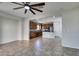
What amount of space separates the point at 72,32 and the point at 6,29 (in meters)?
4.92

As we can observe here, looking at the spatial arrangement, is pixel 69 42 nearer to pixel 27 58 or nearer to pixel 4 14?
pixel 4 14

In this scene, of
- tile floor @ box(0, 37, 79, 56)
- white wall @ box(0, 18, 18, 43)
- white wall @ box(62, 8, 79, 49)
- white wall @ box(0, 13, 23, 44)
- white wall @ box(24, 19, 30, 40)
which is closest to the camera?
tile floor @ box(0, 37, 79, 56)

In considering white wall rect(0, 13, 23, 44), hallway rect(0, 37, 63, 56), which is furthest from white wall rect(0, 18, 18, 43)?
hallway rect(0, 37, 63, 56)

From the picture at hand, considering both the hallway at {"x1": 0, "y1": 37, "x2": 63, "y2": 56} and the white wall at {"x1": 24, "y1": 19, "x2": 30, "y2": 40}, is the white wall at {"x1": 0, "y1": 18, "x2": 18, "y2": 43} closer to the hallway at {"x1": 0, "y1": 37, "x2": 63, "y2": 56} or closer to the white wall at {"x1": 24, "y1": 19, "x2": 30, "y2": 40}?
the white wall at {"x1": 24, "y1": 19, "x2": 30, "y2": 40}

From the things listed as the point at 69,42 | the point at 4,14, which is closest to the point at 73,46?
the point at 69,42

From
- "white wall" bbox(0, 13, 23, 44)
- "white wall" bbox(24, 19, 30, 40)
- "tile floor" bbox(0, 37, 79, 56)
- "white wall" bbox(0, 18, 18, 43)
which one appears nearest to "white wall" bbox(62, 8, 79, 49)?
"tile floor" bbox(0, 37, 79, 56)

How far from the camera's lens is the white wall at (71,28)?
18.1 ft

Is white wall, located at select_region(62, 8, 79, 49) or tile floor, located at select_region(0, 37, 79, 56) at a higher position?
white wall, located at select_region(62, 8, 79, 49)

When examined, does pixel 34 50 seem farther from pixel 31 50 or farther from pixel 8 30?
pixel 8 30

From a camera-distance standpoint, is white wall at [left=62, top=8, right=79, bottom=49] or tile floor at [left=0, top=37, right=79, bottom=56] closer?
tile floor at [left=0, top=37, right=79, bottom=56]

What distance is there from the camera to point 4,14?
6.68 metres

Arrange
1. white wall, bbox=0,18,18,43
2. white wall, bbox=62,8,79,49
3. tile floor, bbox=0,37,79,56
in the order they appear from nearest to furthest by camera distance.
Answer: tile floor, bbox=0,37,79,56 → white wall, bbox=62,8,79,49 → white wall, bbox=0,18,18,43

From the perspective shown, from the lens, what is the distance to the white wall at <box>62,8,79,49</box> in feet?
18.1

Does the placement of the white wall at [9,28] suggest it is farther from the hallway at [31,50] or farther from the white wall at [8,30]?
the hallway at [31,50]
